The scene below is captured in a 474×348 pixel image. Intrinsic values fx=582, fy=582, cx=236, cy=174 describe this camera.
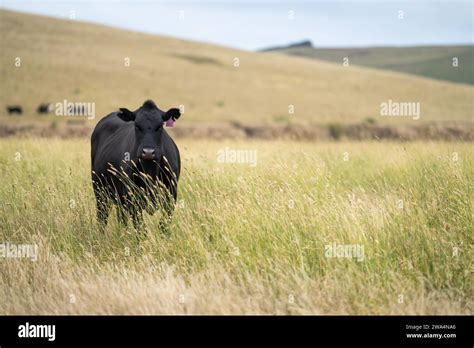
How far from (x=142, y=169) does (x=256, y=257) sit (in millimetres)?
2335

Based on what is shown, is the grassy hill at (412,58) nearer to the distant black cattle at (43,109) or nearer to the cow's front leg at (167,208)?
the distant black cattle at (43,109)

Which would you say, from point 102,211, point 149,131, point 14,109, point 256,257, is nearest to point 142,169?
point 149,131

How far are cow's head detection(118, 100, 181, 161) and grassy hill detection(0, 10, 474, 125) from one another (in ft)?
95.3

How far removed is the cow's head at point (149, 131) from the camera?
22.7 feet

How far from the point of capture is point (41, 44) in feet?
179

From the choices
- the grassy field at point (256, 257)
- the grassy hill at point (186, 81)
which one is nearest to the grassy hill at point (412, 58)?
the grassy hill at point (186, 81)

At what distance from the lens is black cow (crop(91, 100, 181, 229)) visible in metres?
7.03

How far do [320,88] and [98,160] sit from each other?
5118 cm

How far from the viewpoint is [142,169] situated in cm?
737

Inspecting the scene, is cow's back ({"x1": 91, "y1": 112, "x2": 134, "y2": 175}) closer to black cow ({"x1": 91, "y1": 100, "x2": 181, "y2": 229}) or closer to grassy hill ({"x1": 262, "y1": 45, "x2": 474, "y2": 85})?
black cow ({"x1": 91, "y1": 100, "x2": 181, "y2": 229})

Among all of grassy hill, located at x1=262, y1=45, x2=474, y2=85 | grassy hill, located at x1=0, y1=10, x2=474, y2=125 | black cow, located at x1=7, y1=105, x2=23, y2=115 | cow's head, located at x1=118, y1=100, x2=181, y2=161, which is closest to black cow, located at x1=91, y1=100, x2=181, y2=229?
cow's head, located at x1=118, y1=100, x2=181, y2=161

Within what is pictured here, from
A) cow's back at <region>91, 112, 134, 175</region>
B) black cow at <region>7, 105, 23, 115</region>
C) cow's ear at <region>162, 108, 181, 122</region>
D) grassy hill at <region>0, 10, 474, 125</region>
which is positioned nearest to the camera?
cow's ear at <region>162, 108, 181, 122</region>
